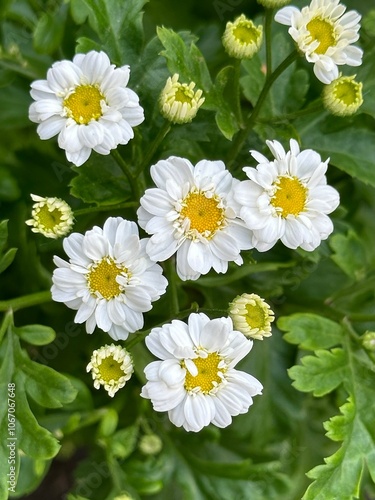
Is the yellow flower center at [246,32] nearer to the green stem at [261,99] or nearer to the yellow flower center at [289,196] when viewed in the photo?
the green stem at [261,99]

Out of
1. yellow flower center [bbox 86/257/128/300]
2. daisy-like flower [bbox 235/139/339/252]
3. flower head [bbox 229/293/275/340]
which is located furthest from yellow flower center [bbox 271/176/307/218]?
yellow flower center [bbox 86/257/128/300]

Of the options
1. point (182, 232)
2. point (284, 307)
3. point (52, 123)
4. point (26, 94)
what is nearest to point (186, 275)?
point (182, 232)

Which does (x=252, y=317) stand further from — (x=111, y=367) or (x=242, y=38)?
(x=242, y=38)

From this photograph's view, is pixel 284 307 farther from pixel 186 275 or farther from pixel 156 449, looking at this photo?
pixel 186 275

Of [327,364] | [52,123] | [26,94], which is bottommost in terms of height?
[327,364]

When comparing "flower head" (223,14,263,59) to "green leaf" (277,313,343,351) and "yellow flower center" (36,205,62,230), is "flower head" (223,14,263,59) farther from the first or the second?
"green leaf" (277,313,343,351)

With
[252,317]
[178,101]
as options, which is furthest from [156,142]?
[252,317]

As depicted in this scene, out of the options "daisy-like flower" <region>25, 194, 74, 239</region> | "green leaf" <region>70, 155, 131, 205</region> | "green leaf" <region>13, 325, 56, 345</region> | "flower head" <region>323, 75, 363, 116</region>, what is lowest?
"green leaf" <region>13, 325, 56, 345</region>

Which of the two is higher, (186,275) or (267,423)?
(186,275)
